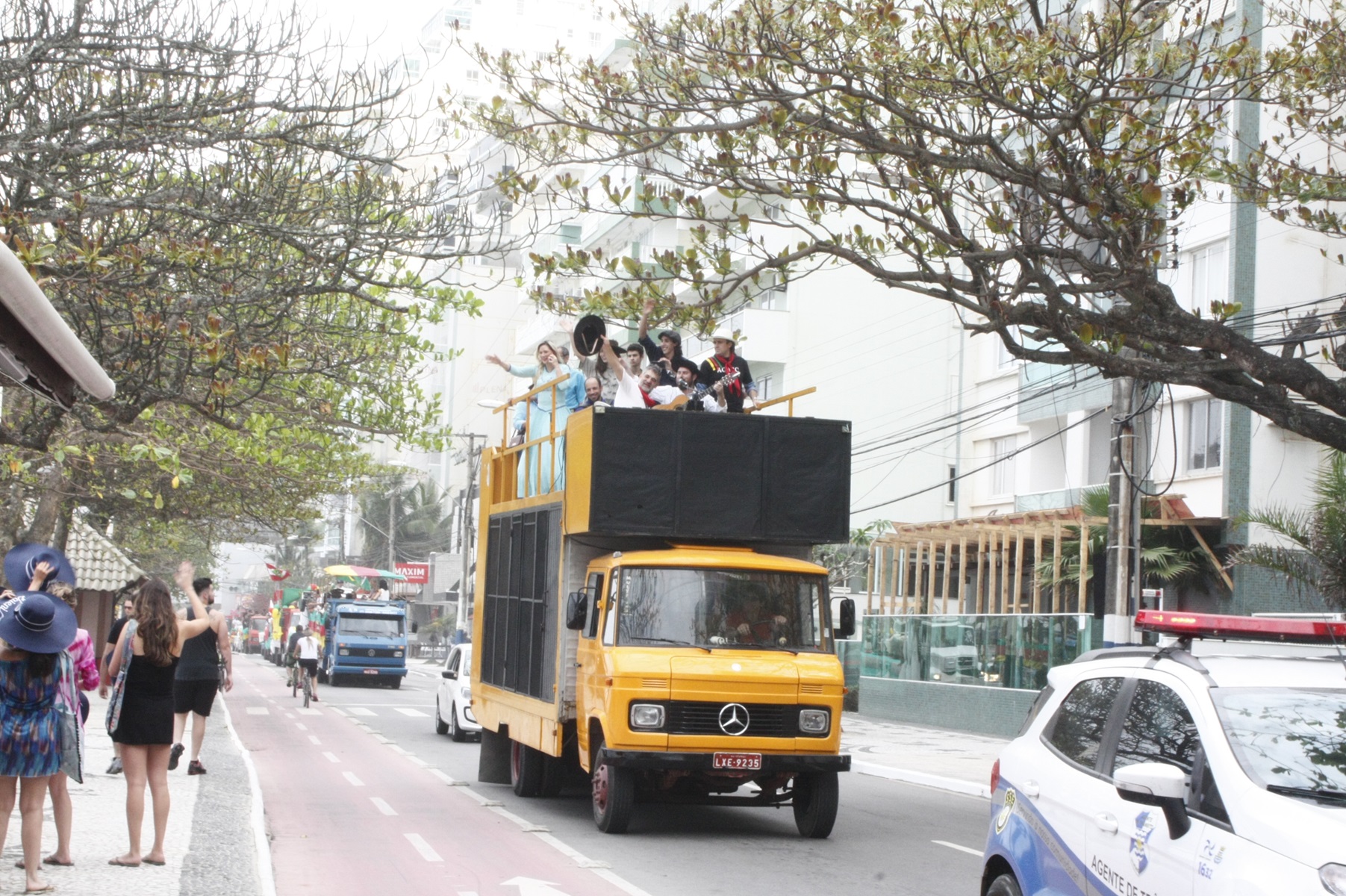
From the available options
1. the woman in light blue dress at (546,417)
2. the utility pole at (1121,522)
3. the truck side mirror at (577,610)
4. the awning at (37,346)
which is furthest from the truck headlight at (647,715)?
the utility pole at (1121,522)

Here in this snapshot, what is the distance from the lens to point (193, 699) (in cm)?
1457

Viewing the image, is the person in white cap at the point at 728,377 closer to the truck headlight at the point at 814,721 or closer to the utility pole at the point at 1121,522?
the truck headlight at the point at 814,721

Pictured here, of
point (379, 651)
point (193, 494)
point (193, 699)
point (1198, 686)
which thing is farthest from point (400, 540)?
point (1198, 686)

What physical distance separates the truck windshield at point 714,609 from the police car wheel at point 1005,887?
5.80m

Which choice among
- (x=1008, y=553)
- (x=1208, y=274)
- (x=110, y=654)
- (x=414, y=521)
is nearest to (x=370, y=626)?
(x=1008, y=553)

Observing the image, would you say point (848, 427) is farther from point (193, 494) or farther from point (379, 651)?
point (379, 651)

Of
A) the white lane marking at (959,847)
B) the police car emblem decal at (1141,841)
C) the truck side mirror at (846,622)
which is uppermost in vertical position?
the truck side mirror at (846,622)

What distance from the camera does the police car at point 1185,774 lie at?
15.4 feet

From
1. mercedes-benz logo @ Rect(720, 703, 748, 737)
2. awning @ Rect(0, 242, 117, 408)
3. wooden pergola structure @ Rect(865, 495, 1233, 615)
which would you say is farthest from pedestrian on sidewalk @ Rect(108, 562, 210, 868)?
wooden pergola structure @ Rect(865, 495, 1233, 615)

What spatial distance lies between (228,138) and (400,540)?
7663cm

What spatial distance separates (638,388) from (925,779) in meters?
7.59

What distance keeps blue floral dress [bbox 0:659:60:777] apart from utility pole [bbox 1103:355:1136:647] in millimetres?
11799

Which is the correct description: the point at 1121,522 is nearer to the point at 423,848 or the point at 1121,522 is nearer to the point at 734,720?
the point at 734,720

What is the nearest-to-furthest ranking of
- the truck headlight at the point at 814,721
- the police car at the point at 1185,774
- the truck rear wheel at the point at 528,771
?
the police car at the point at 1185,774 → the truck headlight at the point at 814,721 → the truck rear wheel at the point at 528,771
